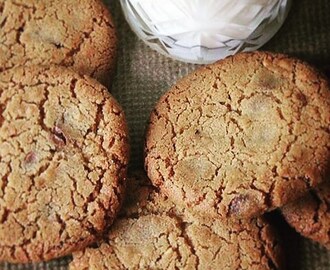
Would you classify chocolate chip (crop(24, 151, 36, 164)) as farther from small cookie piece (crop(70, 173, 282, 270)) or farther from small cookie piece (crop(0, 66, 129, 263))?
small cookie piece (crop(70, 173, 282, 270))

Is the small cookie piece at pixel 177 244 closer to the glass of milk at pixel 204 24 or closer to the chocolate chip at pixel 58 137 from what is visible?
the chocolate chip at pixel 58 137

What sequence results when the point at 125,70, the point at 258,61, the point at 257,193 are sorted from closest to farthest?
1. the point at 257,193
2. the point at 258,61
3. the point at 125,70

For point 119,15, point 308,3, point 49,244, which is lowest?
point 49,244

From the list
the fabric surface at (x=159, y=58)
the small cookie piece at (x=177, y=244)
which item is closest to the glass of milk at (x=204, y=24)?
the fabric surface at (x=159, y=58)

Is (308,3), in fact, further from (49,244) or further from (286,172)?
(49,244)

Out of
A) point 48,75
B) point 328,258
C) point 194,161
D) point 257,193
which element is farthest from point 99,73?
point 328,258

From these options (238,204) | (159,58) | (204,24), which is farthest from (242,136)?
(159,58)

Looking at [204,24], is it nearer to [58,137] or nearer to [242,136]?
[242,136]

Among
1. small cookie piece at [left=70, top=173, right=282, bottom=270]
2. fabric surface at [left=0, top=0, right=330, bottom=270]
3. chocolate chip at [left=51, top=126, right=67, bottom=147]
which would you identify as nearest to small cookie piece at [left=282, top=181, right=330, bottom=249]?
small cookie piece at [left=70, top=173, right=282, bottom=270]
